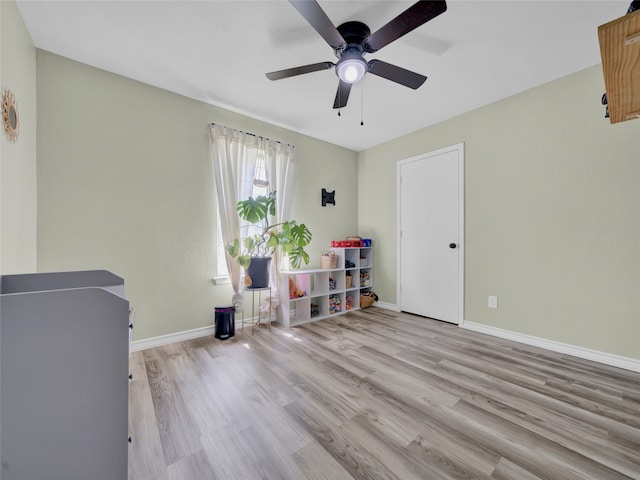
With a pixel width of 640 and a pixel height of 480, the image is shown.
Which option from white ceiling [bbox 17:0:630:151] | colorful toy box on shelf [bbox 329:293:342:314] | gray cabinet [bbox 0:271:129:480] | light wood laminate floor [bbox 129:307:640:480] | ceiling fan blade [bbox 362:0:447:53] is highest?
white ceiling [bbox 17:0:630:151]

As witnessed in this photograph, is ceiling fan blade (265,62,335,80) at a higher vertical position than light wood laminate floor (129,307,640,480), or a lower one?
higher

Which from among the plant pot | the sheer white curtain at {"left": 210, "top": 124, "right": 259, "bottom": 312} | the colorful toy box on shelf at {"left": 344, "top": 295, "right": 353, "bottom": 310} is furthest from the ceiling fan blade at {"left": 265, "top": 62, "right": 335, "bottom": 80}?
the colorful toy box on shelf at {"left": 344, "top": 295, "right": 353, "bottom": 310}

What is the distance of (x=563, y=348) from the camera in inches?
88.8

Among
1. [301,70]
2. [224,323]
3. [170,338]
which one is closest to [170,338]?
[170,338]

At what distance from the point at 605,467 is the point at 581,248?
173cm

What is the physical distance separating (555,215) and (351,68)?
2219 millimetres

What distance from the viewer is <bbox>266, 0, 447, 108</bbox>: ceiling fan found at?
1289mm

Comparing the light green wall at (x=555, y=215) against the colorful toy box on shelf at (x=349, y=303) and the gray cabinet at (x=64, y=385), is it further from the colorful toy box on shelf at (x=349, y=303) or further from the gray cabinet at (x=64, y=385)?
the gray cabinet at (x=64, y=385)

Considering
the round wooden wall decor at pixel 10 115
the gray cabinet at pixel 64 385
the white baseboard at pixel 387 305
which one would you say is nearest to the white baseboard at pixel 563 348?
the white baseboard at pixel 387 305

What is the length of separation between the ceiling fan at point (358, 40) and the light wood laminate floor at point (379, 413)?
211 cm

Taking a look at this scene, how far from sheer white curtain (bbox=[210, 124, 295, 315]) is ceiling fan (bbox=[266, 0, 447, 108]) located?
1156 mm

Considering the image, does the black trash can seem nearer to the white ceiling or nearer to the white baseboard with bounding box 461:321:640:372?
the white ceiling

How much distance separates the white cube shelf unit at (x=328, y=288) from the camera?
308cm

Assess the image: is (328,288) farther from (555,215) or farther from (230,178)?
(555,215)
